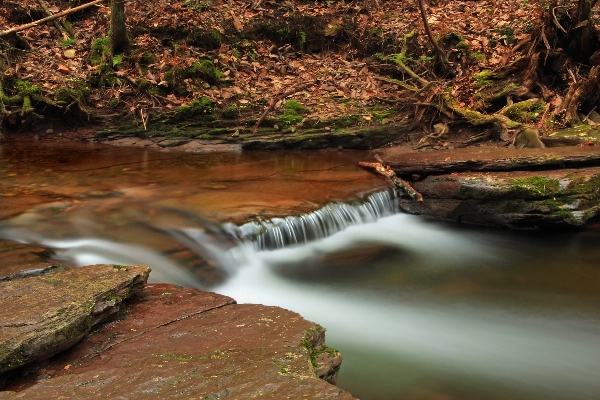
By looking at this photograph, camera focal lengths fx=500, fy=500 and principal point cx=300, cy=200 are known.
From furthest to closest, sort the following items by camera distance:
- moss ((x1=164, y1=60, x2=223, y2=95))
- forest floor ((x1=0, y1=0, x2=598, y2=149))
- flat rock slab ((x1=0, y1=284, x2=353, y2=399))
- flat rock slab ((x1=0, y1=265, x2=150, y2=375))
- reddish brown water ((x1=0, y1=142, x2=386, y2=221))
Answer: moss ((x1=164, y1=60, x2=223, y2=95)), forest floor ((x1=0, y1=0, x2=598, y2=149)), reddish brown water ((x1=0, y1=142, x2=386, y2=221)), flat rock slab ((x1=0, y1=265, x2=150, y2=375)), flat rock slab ((x1=0, y1=284, x2=353, y2=399))

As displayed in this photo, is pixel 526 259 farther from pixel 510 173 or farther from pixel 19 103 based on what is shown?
pixel 19 103

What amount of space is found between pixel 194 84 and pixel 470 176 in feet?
20.6

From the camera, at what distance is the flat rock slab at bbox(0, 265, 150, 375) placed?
255 cm

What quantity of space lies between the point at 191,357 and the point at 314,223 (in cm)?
345

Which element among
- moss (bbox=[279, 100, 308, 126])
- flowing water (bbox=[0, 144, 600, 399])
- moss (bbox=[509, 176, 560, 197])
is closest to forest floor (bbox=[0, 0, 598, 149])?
moss (bbox=[279, 100, 308, 126])

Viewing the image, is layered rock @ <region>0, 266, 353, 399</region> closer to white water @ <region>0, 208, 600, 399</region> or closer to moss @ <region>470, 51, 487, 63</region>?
white water @ <region>0, 208, 600, 399</region>

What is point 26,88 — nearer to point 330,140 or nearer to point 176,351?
point 330,140

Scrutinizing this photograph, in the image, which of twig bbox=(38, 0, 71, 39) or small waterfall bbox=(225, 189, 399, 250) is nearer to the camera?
small waterfall bbox=(225, 189, 399, 250)

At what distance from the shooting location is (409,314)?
4773 mm

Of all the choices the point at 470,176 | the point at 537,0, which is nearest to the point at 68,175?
the point at 470,176

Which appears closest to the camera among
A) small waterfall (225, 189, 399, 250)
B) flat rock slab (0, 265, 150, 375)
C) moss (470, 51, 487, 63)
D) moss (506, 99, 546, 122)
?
flat rock slab (0, 265, 150, 375)

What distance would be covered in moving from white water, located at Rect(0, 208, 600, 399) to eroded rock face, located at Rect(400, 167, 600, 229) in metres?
0.52

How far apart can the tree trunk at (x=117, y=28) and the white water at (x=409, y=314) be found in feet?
23.3

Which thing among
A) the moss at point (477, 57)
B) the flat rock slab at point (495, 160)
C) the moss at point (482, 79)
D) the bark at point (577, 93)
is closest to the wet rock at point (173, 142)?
the flat rock slab at point (495, 160)
